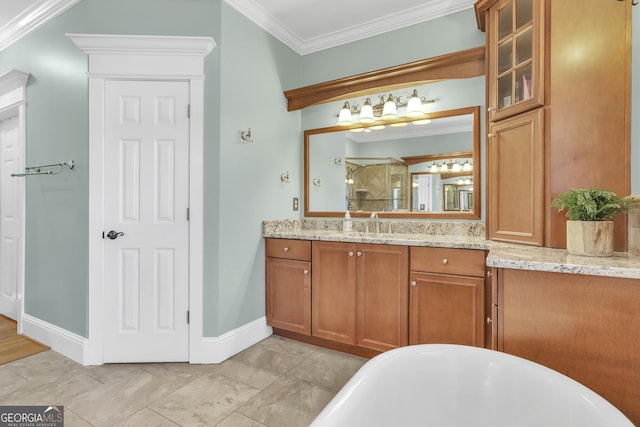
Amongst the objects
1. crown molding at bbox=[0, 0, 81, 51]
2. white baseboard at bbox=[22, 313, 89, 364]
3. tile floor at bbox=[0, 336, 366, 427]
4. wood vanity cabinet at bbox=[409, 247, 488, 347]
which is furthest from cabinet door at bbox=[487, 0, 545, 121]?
white baseboard at bbox=[22, 313, 89, 364]

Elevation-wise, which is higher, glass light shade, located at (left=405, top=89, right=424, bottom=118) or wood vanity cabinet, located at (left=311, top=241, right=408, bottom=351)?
glass light shade, located at (left=405, top=89, right=424, bottom=118)

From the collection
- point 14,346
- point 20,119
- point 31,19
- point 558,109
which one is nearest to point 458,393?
point 558,109

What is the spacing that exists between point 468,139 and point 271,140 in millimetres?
1644

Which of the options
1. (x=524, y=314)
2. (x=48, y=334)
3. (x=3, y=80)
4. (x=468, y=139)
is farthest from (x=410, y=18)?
(x=48, y=334)

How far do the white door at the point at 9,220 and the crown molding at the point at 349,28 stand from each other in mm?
2557

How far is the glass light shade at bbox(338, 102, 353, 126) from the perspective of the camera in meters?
2.87

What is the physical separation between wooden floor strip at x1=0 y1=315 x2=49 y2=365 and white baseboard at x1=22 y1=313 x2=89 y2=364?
0.15 ft

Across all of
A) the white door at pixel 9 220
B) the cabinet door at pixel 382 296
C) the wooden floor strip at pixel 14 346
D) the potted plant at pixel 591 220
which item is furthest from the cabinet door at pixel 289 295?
the white door at pixel 9 220

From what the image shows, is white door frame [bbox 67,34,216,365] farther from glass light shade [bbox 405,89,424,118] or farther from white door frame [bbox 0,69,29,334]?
glass light shade [bbox 405,89,424,118]

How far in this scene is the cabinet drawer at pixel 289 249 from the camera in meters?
2.53

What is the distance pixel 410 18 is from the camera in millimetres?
2564

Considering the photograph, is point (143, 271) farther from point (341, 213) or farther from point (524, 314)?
point (524, 314)

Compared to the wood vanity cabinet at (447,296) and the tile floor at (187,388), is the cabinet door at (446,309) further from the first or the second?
the tile floor at (187,388)

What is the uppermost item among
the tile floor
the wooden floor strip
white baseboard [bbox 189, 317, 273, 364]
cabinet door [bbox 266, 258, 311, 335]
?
cabinet door [bbox 266, 258, 311, 335]
